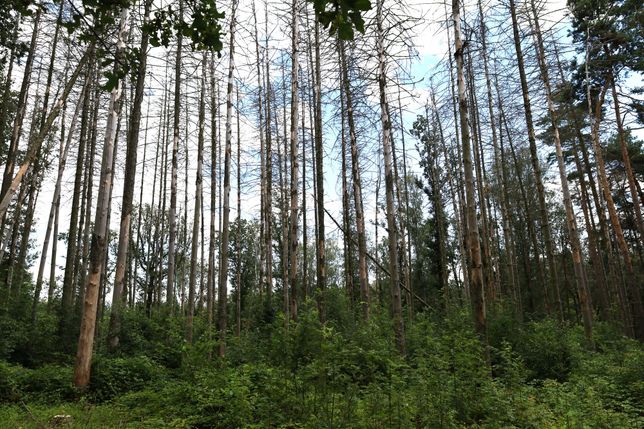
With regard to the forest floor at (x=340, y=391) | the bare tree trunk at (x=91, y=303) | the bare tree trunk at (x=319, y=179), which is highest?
the bare tree trunk at (x=319, y=179)

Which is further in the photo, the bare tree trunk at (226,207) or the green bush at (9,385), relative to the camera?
the bare tree trunk at (226,207)

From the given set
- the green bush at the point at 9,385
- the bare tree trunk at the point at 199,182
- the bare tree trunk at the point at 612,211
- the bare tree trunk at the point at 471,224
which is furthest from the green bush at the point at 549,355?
the green bush at the point at 9,385

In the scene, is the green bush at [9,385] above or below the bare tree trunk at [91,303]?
below

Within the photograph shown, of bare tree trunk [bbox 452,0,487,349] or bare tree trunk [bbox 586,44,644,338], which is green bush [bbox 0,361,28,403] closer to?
bare tree trunk [bbox 452,0,487,349]

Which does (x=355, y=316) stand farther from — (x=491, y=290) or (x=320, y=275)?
(x=491, y=290)

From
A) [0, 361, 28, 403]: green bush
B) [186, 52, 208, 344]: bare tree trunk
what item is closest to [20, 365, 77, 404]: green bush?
[0, 361, 28, 403]: green bush

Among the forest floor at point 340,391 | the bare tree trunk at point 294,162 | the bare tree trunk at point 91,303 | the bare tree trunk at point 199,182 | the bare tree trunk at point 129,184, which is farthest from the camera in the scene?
the bare tree trunk at point 199,182

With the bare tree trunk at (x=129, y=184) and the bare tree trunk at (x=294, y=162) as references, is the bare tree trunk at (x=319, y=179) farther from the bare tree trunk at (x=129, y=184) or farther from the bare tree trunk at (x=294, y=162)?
the bare tree trunk at (x=129, y=184)

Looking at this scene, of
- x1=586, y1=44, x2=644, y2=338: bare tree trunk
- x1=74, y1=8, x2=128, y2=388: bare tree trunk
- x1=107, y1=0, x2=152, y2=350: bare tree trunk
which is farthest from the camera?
x1=586, y1=44, x2=644, y2=338: bare tree trunk

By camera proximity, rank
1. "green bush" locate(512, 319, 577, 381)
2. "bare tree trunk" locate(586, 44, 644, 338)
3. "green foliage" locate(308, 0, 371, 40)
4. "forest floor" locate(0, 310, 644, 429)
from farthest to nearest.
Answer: "bare tree trunk" locate(586, 44, 644, 338) < "green bush" locate(512, 319, 577, 381) < "forest floor" locate(0, 310, 644, 429) < "green foliage" locate(308, 0, 371, 40)

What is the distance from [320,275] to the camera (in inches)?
431

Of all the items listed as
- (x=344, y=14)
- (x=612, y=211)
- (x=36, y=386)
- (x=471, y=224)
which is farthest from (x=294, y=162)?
(x=612, y=211)

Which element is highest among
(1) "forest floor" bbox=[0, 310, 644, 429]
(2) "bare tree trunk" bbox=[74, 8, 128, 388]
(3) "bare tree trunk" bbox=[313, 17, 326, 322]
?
(3) "bare tree trunk" bbox=[313, 17, 326, 322]

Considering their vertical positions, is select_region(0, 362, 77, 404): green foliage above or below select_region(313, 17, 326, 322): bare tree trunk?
below
